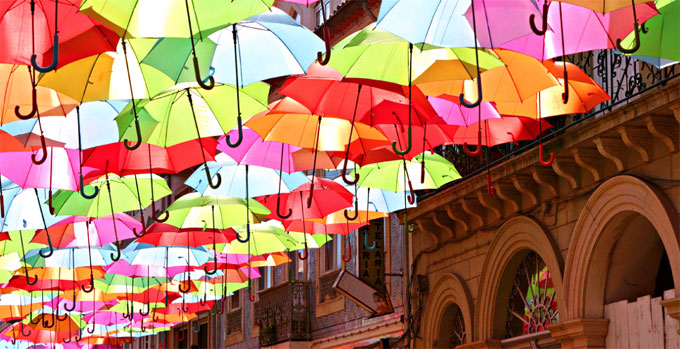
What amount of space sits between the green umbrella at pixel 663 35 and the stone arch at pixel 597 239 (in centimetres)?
369

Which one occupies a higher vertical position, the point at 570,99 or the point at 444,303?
the point at 570,99

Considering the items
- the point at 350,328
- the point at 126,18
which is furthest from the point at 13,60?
the point at 350,328

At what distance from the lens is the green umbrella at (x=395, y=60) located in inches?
368

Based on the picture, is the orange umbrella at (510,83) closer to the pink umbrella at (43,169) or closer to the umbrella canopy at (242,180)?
the pink umbrella at (43,169)

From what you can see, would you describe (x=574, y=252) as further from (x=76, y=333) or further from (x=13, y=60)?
(x=76, y=333)

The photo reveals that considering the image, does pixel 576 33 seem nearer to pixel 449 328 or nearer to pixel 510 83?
pixel 510 83

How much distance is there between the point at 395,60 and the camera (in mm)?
9633

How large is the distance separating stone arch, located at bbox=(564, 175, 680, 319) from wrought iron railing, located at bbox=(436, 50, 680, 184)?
0.97 metres

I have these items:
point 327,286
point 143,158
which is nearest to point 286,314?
point 327,286

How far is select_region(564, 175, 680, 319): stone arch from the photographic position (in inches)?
525

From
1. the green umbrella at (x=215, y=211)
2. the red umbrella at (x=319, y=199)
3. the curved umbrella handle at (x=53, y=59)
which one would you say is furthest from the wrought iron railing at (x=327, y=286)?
the curved umbrella handle at (x=53, y=59)

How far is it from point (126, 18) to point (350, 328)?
1627 cm

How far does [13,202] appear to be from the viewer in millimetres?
16578

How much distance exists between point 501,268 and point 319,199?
3348 mm
